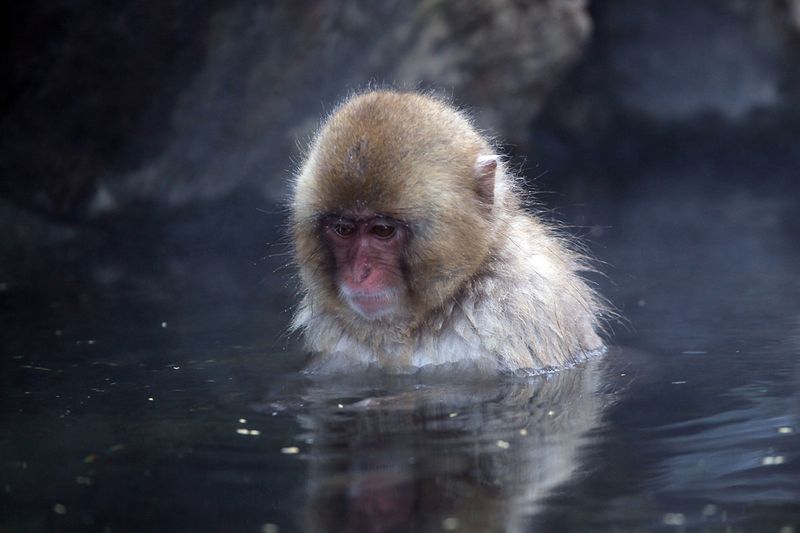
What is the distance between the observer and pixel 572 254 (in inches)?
257

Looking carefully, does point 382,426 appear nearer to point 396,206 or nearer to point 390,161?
point 396,206

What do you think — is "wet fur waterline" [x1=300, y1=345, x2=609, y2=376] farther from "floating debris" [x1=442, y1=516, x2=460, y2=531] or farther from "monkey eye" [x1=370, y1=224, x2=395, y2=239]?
"floating debris" [x1=442, y1=516, x2=460, y2=531]

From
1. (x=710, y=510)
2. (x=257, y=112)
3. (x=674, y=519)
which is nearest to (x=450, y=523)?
(x=674, y=519)

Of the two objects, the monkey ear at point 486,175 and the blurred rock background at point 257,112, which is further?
the blurred rock background at point 257,112

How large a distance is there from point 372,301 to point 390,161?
592 millimetres

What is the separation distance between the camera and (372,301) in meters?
5.19

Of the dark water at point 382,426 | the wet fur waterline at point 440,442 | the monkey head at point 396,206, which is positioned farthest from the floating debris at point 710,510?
the monkey head at point 396,206

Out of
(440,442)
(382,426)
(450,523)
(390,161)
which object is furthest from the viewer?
(390,161)

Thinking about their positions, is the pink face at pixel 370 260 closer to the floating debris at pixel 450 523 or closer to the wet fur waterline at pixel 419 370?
the wet fur waterline at pixel 419 370

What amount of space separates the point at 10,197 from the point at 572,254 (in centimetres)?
598

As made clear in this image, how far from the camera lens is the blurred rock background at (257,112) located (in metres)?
10.0

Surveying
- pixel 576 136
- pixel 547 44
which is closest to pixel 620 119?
pixel 576 136

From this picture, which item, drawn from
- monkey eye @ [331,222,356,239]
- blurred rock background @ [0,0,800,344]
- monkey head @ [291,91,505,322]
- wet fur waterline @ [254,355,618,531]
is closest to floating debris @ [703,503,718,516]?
wet fur waterline @ [254,355,618,531]

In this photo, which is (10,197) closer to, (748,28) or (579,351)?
(579,351)
